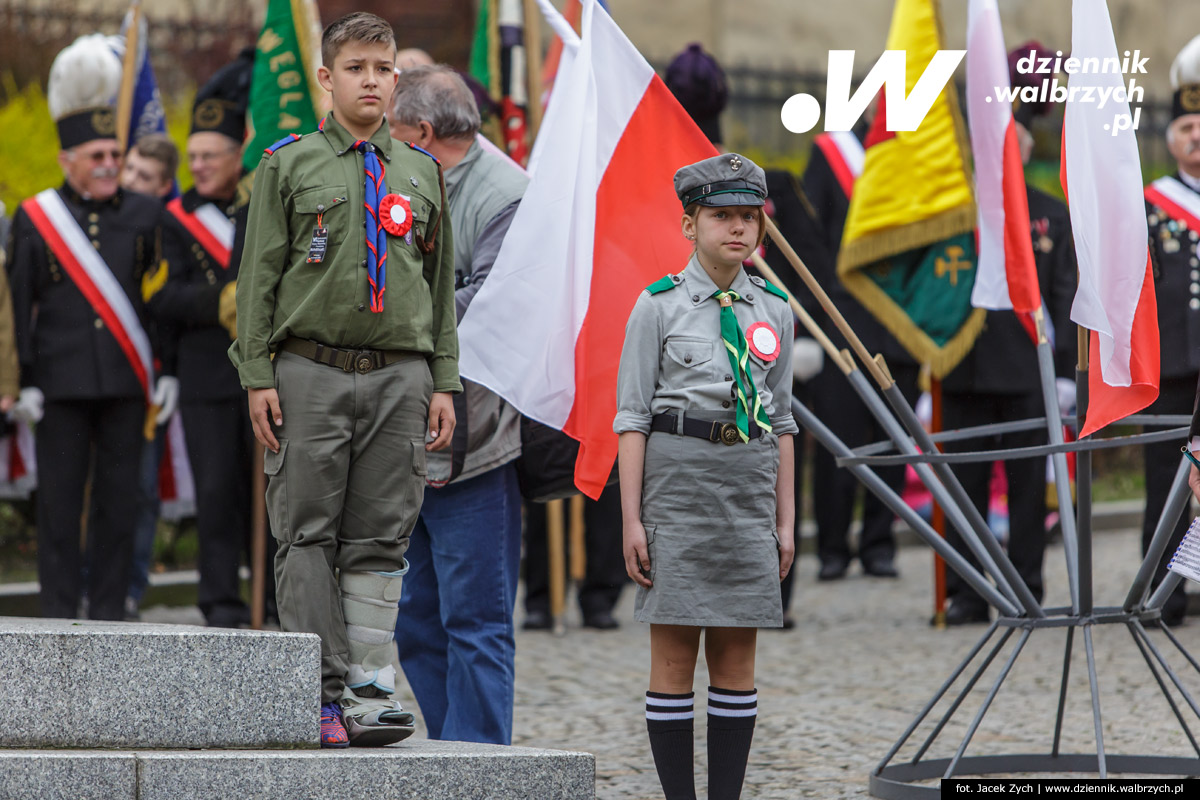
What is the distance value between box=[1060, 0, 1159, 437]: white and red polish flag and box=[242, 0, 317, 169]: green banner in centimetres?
375

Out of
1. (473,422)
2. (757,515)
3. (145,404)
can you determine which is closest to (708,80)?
(145,404)

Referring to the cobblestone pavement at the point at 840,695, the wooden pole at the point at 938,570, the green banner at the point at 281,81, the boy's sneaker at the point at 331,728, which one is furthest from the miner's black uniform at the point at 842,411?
the boy's sneaker at the point at 331,728

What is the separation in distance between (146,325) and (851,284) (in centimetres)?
305

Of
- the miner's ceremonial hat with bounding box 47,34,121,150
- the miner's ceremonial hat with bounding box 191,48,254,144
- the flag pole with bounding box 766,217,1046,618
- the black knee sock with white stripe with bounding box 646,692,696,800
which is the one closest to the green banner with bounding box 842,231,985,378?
the flag pole with bounding box 766,217,1046,618

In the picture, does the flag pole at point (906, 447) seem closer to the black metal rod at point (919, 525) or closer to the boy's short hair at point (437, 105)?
the black metal rod at point (919, 525)

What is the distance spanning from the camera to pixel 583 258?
466 cm

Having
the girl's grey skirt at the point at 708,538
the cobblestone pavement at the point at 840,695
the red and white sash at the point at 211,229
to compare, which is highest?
the red and white sash at the point at 211,229

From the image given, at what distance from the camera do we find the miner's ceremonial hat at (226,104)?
26.0 feet

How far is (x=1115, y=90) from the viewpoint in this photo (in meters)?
4.42

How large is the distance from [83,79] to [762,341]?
15.4 ft

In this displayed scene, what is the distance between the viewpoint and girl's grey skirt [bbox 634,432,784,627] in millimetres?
4023

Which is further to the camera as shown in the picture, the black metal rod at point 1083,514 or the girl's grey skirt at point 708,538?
the black metal rod at point 1083,514

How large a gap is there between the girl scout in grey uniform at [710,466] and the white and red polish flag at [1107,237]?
0.83 m

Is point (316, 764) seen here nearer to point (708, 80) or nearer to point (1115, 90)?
point (1115, 90)
